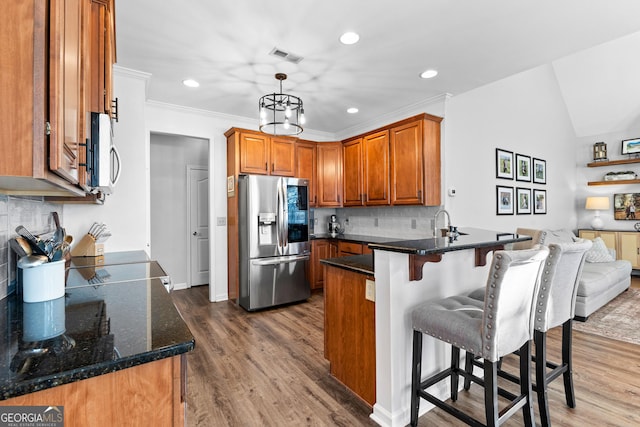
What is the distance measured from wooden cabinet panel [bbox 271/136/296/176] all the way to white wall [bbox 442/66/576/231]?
2.16 metres

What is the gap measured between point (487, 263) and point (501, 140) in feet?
10.0

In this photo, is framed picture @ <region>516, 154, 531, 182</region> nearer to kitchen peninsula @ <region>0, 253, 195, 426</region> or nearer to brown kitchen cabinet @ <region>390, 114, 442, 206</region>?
brown kitchen cabinet @ <region>390, 114, 442, 206</region>

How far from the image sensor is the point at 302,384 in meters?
2.27

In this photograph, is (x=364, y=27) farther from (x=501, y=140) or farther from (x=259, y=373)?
(x=501, y=140)

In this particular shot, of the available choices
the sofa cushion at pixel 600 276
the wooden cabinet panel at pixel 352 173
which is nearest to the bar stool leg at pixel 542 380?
the sofa cushion at pixel 600 276

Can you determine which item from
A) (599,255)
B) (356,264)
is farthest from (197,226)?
(599,255)

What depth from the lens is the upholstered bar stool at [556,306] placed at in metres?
1.74

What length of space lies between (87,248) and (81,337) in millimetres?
2149

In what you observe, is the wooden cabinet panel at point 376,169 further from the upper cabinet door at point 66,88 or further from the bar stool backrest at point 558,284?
the upper cabinet door at point 66,88

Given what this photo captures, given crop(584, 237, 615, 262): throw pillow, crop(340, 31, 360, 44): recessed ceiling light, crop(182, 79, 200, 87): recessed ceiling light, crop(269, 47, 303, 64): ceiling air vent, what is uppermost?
crop(182, 79, 200, 87): recessed ceiling light

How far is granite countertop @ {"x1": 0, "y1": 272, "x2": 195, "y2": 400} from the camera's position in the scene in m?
0.70

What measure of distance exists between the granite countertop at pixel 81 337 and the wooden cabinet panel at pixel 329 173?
3893 millimetres

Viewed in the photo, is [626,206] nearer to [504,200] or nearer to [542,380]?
[504,200]

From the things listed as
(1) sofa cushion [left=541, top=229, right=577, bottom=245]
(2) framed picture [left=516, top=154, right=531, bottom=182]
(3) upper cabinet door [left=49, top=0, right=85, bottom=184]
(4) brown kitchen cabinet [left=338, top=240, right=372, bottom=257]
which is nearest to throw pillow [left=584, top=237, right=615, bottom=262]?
(1) sofa cushion [left=541, top=229, right=577, bottom=245]
